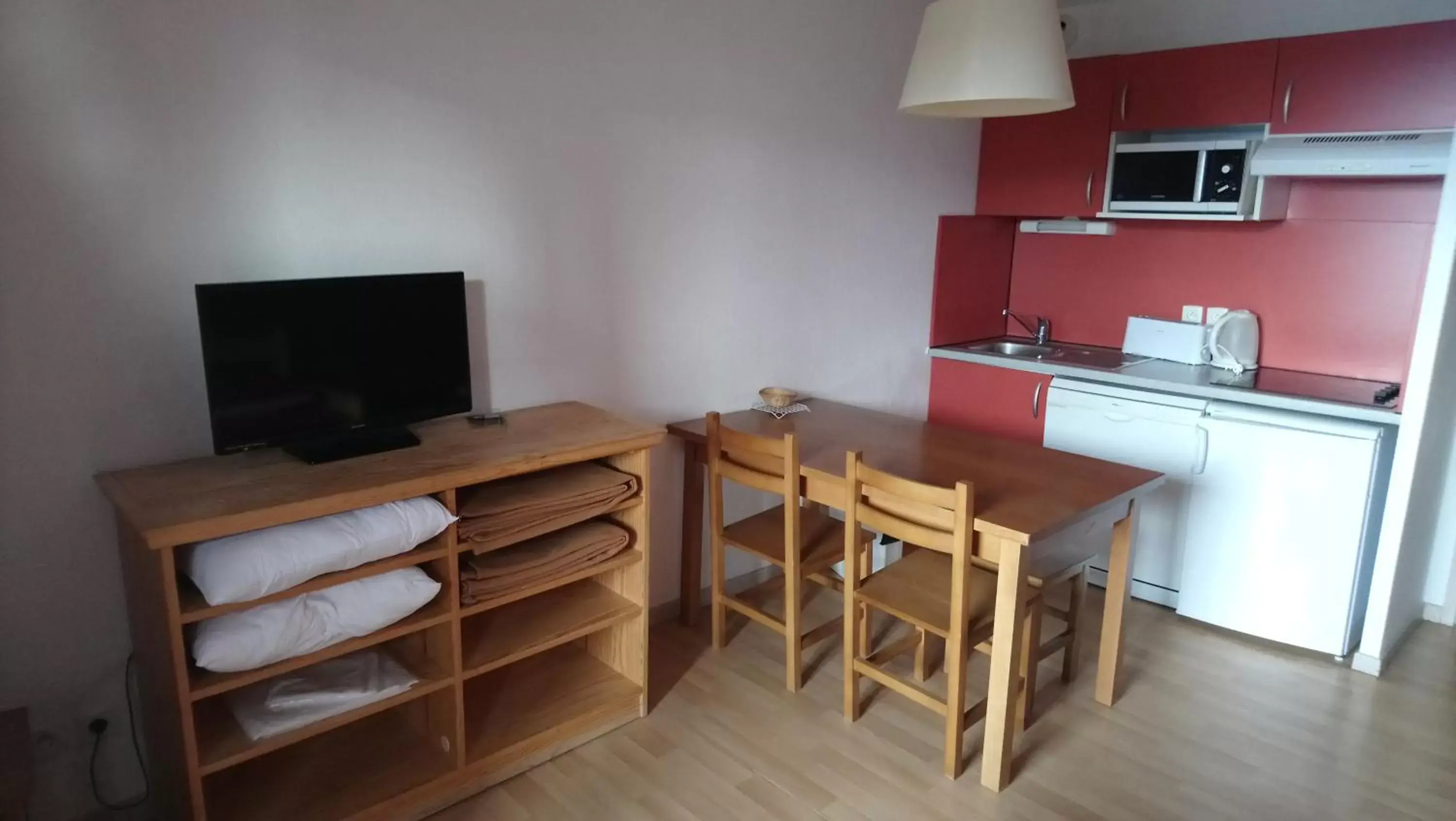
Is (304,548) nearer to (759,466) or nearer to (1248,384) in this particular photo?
(759,466)

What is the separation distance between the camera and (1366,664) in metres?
3.07

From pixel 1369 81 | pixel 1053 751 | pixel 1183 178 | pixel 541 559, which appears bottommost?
pixel 1053 751

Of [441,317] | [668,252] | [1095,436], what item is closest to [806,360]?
[668,252]

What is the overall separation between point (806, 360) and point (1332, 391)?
6.25 feet

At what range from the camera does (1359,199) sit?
3.40 meters

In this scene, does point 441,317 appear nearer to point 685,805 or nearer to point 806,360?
point 685,805

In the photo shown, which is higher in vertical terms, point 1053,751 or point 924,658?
point 924,658

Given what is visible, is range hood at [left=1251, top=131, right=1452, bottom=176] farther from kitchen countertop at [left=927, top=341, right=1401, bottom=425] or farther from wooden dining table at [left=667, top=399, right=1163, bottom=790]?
wooden dining table at [left=667, top=399, right=1163, bottom=790]

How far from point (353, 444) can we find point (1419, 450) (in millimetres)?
3267

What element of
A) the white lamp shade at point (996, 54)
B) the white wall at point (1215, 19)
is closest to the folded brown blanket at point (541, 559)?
the white lamp shade at point (996, 54)

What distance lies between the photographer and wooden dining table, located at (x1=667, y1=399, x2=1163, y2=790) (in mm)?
2268

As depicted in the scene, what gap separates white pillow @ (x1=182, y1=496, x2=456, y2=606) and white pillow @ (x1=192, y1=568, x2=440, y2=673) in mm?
69

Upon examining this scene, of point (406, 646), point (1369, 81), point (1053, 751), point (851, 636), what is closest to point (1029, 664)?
point (1053, 751)

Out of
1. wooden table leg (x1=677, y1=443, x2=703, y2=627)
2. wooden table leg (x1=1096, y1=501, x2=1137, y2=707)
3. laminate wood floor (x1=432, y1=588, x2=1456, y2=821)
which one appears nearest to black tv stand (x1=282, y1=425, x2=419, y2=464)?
laminate wood floor (x1=432, y1=588, x2=1456, y2=821)
